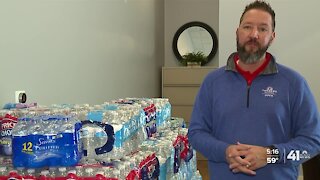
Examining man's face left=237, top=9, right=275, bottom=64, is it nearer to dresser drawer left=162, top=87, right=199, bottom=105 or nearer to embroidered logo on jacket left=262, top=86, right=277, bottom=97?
embroidered logo on jacket left=262, top=86, right=277, bottom=97

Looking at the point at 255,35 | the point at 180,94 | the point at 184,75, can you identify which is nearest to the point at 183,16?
the point at 184,75

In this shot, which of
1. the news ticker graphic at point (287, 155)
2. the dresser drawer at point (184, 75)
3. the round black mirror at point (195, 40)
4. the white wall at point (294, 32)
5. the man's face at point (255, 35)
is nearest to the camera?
the news ticker graphic at point (287, 155)

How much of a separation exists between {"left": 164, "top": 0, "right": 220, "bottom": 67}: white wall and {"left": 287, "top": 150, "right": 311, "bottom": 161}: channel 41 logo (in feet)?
15.9

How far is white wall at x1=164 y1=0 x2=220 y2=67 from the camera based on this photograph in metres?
6.34

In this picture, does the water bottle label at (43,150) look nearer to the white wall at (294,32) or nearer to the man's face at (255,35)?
the man's face at (255,35)

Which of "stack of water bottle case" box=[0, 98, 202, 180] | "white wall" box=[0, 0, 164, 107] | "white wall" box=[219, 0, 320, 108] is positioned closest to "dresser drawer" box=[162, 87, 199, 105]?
"white wall" box=[0, 0, 164, 107]

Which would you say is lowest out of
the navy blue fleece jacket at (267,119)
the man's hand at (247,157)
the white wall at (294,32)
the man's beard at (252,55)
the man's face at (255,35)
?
the man's hand at (247,157)

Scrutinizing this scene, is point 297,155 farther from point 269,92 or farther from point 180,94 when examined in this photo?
point 180,94

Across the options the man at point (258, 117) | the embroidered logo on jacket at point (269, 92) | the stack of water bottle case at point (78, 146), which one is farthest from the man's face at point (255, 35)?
the stack of water bottle case at point (78, 146)

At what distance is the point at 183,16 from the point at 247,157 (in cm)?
514

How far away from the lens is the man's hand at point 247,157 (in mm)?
1532

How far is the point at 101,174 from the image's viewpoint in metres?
1.36

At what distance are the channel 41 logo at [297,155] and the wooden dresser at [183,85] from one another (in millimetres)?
4293

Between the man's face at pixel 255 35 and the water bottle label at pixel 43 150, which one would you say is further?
the man's face at pixel 255 35
